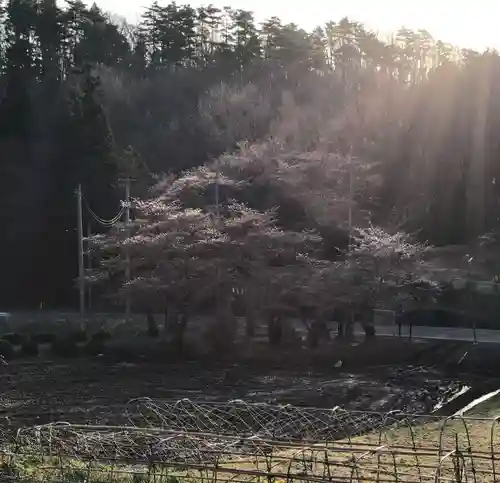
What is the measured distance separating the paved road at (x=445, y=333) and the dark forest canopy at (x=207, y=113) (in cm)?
354

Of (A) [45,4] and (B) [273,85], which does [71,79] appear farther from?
(B) [273,85]

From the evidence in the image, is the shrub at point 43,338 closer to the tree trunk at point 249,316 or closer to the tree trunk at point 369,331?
the tree trunk at point 249,316

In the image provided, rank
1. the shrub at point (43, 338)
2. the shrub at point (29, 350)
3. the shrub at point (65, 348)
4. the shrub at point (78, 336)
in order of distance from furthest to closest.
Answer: the shrub at point (43, 338) → the shrub at point (78, 336) → the shrub at point (29, 350) → the shrub at point (65, 348)

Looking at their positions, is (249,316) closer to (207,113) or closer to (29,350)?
(29,350)

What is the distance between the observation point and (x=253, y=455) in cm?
719

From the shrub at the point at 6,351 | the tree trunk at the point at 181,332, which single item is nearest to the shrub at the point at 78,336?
the shrub at the point at 6,351

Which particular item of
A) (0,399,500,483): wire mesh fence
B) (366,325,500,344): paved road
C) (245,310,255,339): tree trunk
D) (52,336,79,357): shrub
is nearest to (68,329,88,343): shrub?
(52,336,79,357): shrub

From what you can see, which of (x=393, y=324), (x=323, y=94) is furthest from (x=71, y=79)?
(x=393, y=324)

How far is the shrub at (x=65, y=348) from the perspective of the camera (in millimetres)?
19281

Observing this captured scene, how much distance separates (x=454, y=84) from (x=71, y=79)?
58.3 ft

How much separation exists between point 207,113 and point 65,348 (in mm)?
14794

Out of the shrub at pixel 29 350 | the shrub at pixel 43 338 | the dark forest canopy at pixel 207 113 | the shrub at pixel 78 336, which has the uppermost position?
the dark forest canopy at pixel 207 113

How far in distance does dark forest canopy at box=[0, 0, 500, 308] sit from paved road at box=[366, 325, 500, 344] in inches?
139

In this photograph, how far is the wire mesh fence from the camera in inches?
244
